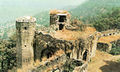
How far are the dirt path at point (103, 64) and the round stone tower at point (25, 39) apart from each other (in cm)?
787

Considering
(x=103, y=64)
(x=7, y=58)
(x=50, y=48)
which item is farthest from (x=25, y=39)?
(x=103, y=64)

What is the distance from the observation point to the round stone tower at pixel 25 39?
804 inches

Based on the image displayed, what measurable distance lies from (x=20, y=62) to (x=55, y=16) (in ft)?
29.4

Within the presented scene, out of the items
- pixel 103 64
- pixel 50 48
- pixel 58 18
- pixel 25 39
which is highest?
pixel 58 18

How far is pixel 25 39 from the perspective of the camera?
827 inches

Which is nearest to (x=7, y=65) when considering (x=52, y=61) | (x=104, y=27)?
(x=52, y=61)

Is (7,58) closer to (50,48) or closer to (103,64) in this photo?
(50,48)

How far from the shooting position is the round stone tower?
20422mm

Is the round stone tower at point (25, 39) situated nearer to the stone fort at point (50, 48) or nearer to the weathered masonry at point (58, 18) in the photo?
the stone fort at point (50, 48)

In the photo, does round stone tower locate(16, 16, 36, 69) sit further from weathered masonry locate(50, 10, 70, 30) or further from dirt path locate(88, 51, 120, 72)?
dirt path locate(88, 51, 120, 72)

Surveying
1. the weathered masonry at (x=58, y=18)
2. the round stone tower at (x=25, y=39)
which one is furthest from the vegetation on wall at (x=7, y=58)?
the weathered masonry at (x=58, y=18)

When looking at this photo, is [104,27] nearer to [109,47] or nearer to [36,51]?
[109,47]

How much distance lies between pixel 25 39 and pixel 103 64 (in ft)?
36.6

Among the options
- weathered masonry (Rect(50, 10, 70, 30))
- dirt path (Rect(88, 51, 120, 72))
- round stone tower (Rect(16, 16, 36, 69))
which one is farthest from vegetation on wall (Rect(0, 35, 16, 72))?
dirt path (Rect(88, 51, 120, 72))
